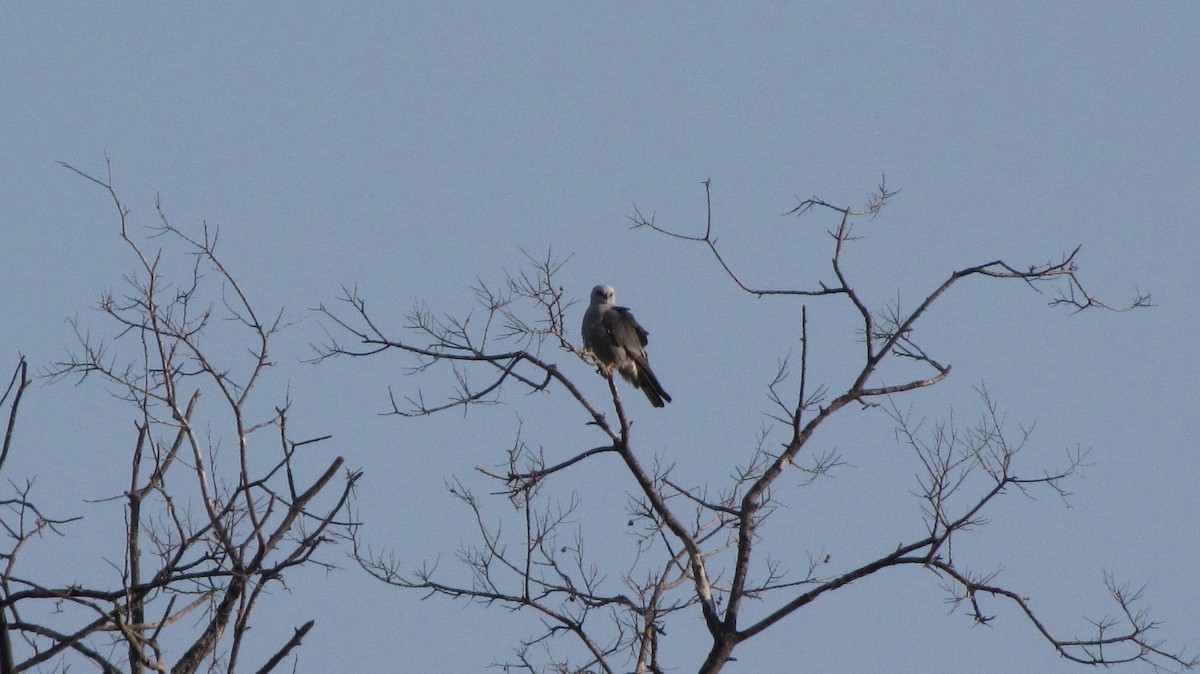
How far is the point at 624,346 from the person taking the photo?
10.1 metres

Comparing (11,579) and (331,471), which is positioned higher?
(331,471)

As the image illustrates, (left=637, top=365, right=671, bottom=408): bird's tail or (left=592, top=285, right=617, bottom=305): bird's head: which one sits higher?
(left=592, top=285, right=617, bottom=305): bird's head

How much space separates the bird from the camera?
9977 mm

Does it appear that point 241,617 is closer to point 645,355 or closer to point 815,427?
point 815,427

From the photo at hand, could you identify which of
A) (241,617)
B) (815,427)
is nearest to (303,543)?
(241,617)

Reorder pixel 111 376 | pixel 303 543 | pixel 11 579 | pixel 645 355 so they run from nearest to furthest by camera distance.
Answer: pixel 11 579 < pixel 303 543 < pixel 111 376 < pixel 645 355

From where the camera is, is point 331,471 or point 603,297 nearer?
point 331,471

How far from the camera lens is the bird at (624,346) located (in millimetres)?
9977

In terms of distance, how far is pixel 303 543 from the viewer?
4992mm

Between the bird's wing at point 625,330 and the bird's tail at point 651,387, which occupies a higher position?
the bird's wing at point 625,330

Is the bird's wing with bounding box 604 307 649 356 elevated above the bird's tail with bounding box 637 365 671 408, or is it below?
above

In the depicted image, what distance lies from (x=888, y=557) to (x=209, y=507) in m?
3.23

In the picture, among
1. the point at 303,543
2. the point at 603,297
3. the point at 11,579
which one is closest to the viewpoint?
the point at 11,579

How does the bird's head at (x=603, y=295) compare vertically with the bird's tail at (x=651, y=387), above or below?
above
